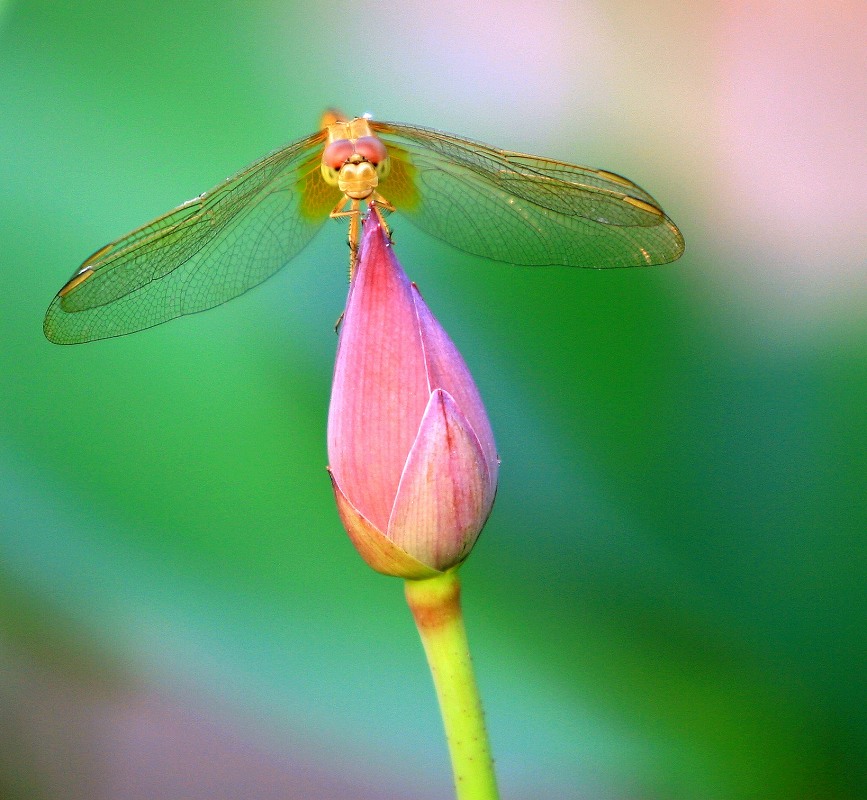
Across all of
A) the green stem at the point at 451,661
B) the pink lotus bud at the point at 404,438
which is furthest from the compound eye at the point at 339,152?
the green stem at the point at 451,661

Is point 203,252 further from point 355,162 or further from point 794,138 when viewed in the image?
point 794,138

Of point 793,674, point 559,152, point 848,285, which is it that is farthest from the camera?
point 559,152

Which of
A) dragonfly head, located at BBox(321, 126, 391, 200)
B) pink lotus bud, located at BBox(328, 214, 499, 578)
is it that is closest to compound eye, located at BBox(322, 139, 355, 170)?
dragonfly head, located at BBox(321, 126, 391, 200)

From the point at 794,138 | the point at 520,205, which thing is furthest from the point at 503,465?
the point at 794,138

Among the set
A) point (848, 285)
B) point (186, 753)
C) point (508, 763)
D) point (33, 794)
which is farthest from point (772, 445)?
point (33, 794)

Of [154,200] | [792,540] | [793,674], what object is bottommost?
[793,674]

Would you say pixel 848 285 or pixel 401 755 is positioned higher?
pixel 848 285

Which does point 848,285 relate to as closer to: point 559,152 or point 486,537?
point 559,152
